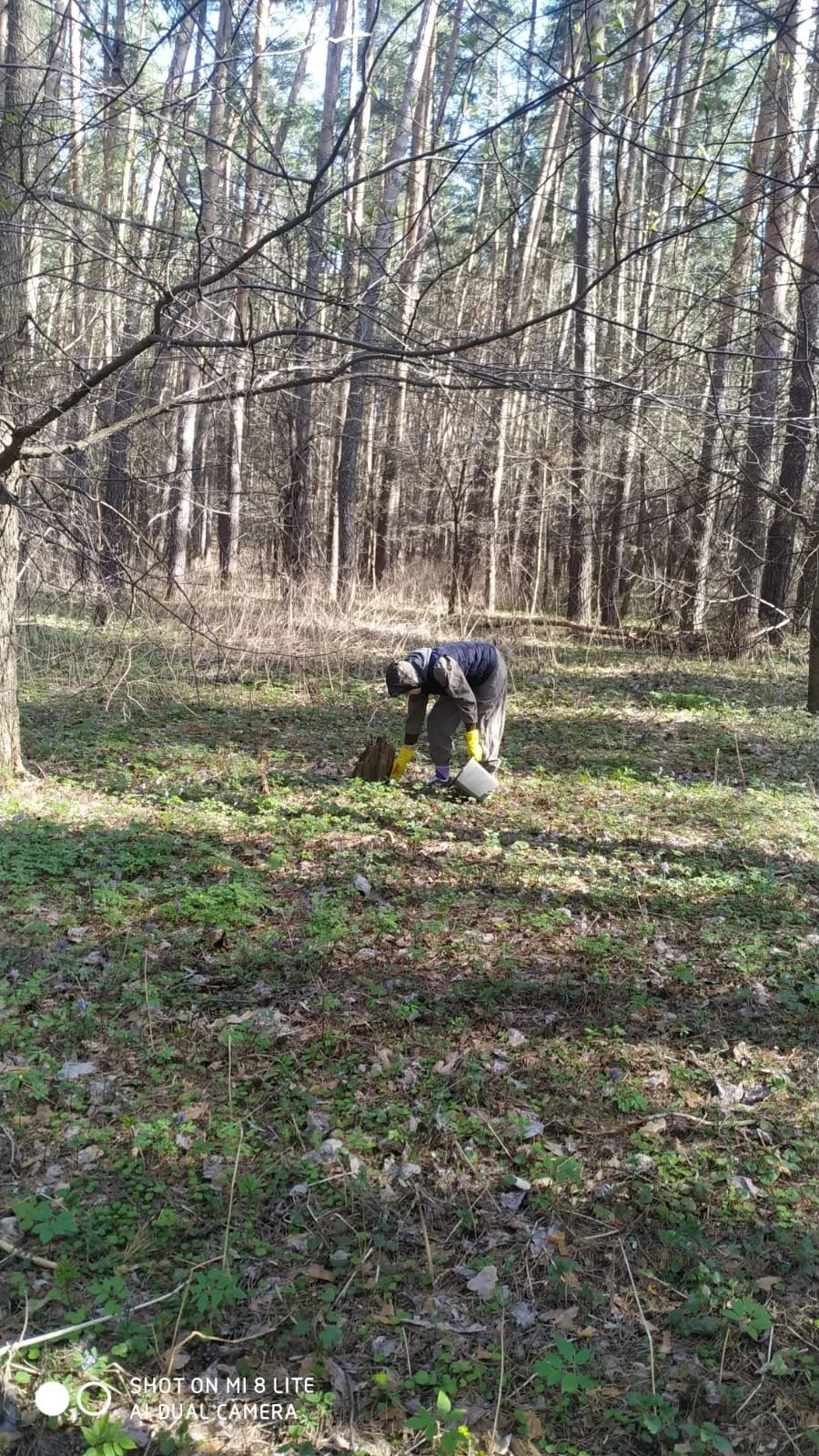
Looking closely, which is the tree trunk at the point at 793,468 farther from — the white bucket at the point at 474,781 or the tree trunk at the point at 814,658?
the white bucket at the point at 474,781

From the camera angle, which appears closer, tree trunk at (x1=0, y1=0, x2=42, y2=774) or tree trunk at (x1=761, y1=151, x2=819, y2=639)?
tree trunk at (x1=0, y1=0, x2=42, y2=774)

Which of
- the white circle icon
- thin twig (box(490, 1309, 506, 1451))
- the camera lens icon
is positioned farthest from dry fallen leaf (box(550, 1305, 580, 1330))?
the white circle icon

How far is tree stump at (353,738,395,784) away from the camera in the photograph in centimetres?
739

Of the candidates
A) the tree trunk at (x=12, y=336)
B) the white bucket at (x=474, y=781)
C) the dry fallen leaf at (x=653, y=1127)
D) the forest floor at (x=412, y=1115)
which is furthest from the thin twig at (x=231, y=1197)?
the white bucket at (x=474, y=781)

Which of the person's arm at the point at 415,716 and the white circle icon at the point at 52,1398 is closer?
the white circle icon at the point at 52,1398

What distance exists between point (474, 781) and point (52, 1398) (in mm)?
5139

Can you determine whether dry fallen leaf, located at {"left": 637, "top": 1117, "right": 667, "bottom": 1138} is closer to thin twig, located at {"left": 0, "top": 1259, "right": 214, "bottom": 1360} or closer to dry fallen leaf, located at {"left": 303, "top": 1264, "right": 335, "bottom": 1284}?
dry fallen leaf, located at {"left": 303, "top": 1264, "right": 335, "bottom": 1284}

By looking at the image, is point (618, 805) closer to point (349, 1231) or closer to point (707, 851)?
point (707, 851)

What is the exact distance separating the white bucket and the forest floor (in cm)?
19

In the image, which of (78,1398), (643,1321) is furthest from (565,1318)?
(78,1398)

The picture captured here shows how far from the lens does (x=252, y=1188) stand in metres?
3.23

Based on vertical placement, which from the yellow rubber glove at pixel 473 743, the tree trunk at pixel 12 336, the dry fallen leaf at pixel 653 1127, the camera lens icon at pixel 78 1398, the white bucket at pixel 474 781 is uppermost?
the tree trunk at pixel 12 336

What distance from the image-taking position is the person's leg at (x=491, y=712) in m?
7.62

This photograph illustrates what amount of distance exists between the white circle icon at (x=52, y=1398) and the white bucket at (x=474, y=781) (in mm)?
5028
